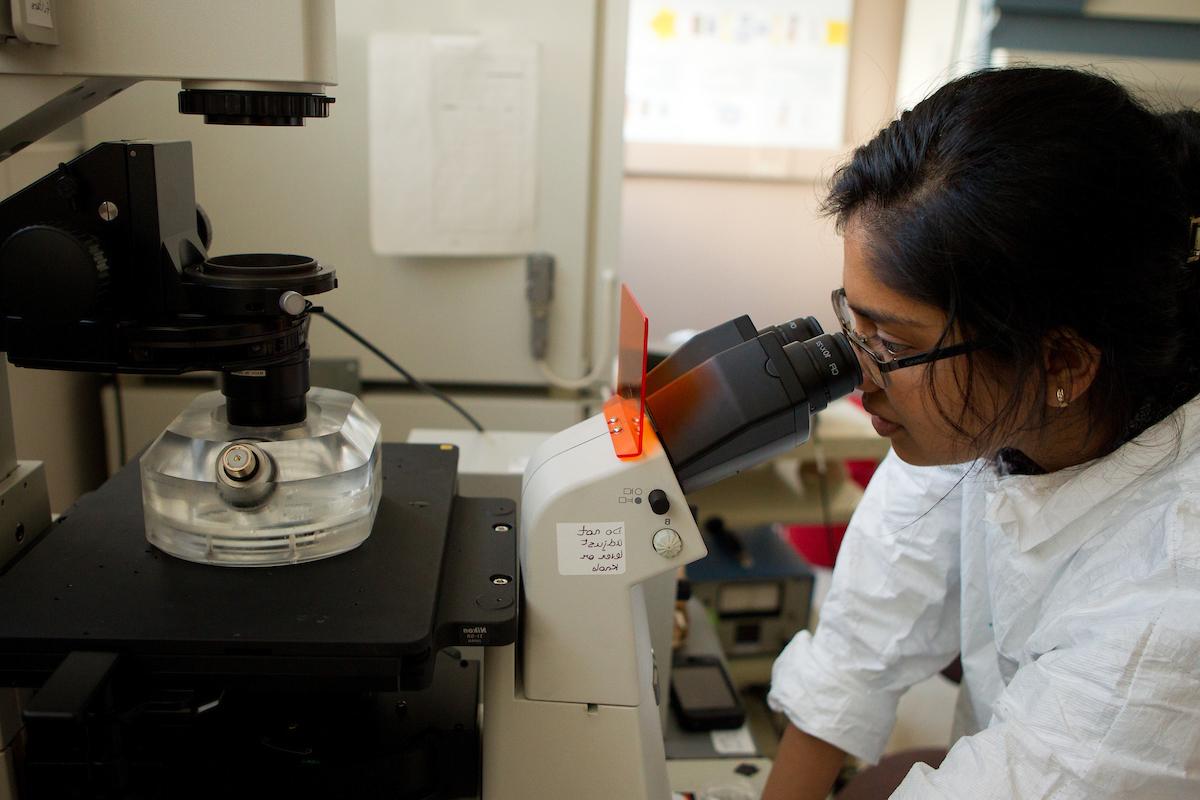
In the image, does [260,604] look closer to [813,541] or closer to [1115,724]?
[1115,724]

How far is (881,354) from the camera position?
30.6 inches

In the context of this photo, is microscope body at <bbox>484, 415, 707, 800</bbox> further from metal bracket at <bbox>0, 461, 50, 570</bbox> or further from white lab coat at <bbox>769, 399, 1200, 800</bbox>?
metal bracket at <bbox>0, 461, 50, 570</bbox>

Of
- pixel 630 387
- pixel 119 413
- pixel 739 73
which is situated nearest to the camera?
pixel 630 387

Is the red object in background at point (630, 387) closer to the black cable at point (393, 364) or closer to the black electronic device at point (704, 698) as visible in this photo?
the black cable at point (393, 364)

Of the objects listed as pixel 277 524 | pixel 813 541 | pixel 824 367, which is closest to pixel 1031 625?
pixel 824 367

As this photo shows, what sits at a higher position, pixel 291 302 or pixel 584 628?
pixel 291 302

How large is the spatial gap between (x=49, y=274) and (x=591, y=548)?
419 mm

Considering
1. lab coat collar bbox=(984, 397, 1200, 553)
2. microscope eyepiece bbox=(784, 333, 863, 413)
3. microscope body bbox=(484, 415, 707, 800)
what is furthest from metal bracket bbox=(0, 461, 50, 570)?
lab coat collar bbox=(984, 397, 1200, 553)

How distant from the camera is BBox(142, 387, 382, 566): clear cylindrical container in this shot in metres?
0.70

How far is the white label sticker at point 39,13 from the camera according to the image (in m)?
0.62

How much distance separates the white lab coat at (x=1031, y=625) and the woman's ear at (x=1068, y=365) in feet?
0.32

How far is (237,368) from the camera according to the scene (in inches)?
26.9

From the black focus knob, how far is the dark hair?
579 mm

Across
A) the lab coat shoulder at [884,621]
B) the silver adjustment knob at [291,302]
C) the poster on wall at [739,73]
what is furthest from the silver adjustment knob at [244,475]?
the poster on wall at [739,73]
